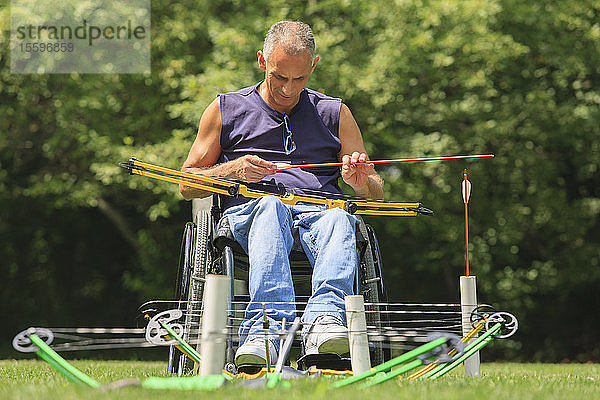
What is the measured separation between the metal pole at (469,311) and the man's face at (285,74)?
0.98 meters

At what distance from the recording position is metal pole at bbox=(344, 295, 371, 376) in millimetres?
2299

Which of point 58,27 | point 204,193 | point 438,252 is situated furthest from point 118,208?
point 204,193

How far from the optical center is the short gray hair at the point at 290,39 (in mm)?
3148

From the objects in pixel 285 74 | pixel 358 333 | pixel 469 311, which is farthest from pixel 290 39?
pixel 358 333

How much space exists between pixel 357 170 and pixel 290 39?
0.55 meters

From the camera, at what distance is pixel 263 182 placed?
10.4 feet

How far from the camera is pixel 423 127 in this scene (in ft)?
26.0

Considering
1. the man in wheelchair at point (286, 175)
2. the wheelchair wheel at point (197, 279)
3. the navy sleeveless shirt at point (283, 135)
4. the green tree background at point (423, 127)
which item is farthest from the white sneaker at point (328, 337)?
the green tree background at point (423, 127)

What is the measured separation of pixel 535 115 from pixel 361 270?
5.22m

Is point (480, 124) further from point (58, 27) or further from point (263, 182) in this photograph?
point (263, 182)

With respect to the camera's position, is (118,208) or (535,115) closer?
(535,115)

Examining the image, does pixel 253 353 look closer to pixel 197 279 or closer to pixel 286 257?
pixel 286 257

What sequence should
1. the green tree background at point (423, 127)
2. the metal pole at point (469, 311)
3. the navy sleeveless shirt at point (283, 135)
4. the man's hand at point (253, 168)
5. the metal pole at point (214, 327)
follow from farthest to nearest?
the green tree background at point (423, 127) < the navy sleeveless shirt at point (283, 135) < the man's hand at point (253, 168) < the metal pole at point (469, 311) < the metal pole at point (214, 327)

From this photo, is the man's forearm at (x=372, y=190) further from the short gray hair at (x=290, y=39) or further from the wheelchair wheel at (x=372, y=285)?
the short gray hair at (x=290, y=39)
